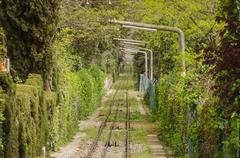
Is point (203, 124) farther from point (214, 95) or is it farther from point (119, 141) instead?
point (119, 141)

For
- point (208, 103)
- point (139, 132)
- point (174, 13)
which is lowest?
point (139, 132)

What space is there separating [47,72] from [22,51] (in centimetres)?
194

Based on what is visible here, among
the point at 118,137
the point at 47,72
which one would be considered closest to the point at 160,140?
the point at 118,137

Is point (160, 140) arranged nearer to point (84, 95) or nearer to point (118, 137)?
point (118, 137)

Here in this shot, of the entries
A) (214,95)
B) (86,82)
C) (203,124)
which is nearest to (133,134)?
(86,82)

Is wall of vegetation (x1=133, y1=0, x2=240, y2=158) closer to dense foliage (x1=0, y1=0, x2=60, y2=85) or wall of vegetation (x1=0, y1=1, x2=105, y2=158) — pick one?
A: wall of vegetation (x1=0, y1=1, x2=105, y2=158)

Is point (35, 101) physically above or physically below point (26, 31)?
below

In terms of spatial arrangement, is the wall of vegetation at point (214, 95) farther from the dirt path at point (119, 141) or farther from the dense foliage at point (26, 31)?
the dense foliage at point (26, 31)

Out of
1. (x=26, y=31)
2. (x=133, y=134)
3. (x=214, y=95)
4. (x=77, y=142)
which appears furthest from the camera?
(x=133, y=134)

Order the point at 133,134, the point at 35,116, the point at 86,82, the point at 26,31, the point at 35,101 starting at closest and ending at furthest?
the point at 35,101
the point at 35,116
the point at 26,31
the point at 133,134
the point at 86,82

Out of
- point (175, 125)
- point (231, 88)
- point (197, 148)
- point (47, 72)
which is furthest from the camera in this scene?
point (175, 125)

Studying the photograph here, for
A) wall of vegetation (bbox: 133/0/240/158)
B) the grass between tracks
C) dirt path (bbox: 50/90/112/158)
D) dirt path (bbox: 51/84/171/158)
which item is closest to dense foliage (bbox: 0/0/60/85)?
dirt path (bbox: 50/90/112/158)

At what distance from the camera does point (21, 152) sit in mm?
17766

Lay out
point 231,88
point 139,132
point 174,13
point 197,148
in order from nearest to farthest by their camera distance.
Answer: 1. point 231,88
2. point 197,148
3. point 174,13
4. point 139,132
